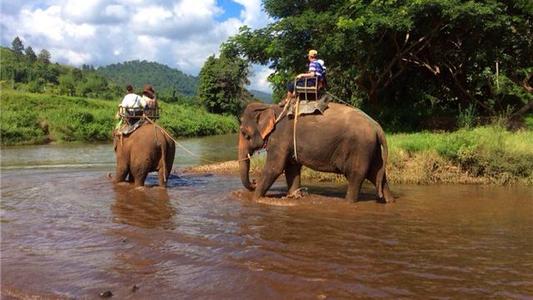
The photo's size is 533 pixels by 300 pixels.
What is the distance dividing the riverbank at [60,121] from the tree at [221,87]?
471 inches

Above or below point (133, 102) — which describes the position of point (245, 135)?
below

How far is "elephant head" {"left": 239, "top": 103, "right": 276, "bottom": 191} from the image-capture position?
34.7 ft

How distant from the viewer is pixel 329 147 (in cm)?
973

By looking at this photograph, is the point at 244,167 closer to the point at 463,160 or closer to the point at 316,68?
the point at 316,68

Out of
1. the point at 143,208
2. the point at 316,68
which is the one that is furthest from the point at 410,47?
the point at 143,208

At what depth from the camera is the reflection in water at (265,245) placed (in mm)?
5496

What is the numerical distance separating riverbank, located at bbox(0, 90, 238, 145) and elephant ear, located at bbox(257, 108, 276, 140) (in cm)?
2403

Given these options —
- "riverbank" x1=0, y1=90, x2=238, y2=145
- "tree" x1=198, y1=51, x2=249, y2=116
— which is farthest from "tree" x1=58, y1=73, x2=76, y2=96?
"tree" x1=198, y1=51, x2=249, y2=116

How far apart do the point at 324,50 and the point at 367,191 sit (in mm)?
7866

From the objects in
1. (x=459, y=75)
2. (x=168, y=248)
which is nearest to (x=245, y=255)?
(x=168, y=248)

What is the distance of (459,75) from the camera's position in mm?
22141

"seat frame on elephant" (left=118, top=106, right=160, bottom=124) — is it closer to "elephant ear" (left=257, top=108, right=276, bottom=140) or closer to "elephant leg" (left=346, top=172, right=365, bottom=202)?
"elephant ear" (left=257, top=108, right=276, bottom=140)

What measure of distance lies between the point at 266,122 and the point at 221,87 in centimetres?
5256

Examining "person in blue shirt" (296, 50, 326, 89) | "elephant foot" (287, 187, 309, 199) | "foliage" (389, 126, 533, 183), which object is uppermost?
"person in blue shirt" (296, 50, 326, 89)
